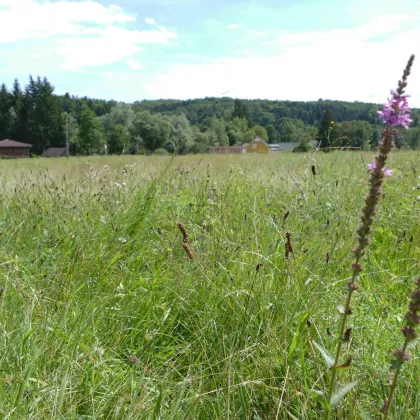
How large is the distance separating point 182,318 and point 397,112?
1.59 meters

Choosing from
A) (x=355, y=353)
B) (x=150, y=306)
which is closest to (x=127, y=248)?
(x=150, y=306)

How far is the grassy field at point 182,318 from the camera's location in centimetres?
148

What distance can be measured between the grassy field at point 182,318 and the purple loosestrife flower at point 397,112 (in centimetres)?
82

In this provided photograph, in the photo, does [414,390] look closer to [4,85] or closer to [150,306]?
[150,306]

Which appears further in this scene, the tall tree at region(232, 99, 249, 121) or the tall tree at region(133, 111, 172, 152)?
the tall tree at region(232, 99, 249, 121)

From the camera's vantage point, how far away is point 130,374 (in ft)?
5.41

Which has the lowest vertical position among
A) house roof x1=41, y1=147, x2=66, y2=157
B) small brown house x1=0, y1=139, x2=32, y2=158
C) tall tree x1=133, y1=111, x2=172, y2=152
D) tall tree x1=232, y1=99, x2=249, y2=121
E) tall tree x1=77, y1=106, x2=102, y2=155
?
house roof x1=41, y1=147, x2=66, y2=157

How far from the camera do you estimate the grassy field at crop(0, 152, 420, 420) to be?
58.2 inches

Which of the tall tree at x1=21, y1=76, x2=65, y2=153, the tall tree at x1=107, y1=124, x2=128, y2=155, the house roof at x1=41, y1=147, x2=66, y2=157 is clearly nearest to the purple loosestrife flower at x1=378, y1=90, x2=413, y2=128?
the tall tree at x1=107, y1=124, x2=128, y2=155

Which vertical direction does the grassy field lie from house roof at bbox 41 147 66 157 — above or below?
above

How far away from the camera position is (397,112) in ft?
3.58

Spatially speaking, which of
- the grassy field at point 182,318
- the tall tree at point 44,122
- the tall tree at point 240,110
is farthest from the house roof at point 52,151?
the grassy field at point 182,318

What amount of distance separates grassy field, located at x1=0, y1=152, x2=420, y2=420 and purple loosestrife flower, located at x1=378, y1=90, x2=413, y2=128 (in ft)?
2.70

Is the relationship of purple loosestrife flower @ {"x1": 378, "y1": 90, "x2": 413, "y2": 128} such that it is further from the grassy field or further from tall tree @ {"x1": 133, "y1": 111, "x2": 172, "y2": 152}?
tall tree @ {"x1": 133, "y1": 111, "x2": 172, "y2": 152}
